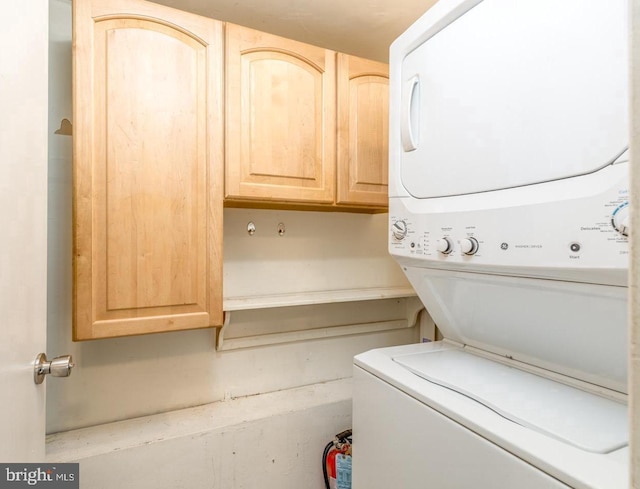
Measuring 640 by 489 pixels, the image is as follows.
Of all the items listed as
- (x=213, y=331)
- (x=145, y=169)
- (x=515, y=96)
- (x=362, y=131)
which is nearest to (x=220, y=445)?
(x=213, y=331)

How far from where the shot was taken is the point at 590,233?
2.22 ft

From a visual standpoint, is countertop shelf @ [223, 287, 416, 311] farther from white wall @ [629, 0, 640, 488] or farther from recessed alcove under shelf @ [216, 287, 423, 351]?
white wall @ [629, 0, 640, 488]

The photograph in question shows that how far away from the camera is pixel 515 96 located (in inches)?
32.6

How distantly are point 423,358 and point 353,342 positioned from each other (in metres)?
0.93

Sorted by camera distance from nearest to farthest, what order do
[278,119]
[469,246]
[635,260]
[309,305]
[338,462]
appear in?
[635,260] → [469,246] → [278,119] → [338,462] → [309,305]

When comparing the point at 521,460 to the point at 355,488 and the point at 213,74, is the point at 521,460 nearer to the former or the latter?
the point at 355,488

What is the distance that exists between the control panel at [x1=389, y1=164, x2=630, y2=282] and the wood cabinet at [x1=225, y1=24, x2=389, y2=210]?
535mm

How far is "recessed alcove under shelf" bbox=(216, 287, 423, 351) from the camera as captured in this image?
1653 millimetres

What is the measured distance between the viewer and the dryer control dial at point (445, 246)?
0.97 meters

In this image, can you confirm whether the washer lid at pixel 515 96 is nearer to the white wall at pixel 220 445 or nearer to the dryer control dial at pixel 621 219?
the dryer control dial at pixel 621 219

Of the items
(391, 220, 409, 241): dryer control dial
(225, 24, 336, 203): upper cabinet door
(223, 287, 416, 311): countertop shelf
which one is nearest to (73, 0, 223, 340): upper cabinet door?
(225, 24, 336, 203): upper cabinet door

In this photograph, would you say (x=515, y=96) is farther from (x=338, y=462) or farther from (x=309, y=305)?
(x=338, y=462)

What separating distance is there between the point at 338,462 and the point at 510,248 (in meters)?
1.24

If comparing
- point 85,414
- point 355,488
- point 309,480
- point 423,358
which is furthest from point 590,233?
point 85,414
